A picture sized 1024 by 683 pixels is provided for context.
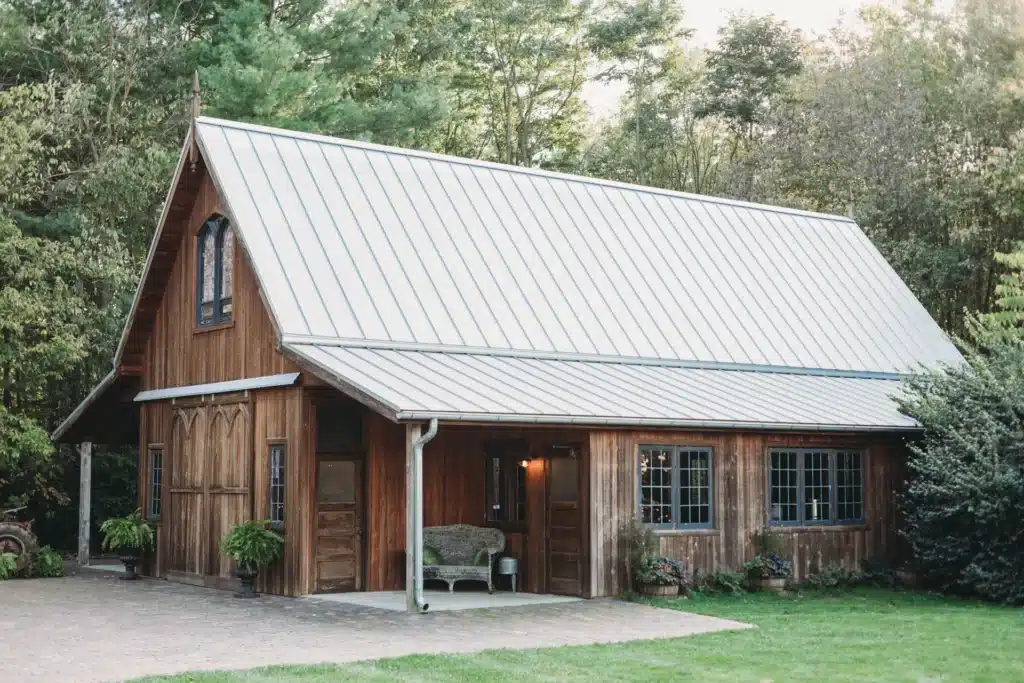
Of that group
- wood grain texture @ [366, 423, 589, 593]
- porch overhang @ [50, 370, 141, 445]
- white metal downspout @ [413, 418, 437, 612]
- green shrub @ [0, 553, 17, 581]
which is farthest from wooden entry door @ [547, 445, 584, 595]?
green shrub @ [0, 553, 17, 581]

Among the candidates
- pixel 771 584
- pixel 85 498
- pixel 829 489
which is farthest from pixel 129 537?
pixel 829 489

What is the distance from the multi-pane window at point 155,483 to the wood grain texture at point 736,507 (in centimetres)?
811

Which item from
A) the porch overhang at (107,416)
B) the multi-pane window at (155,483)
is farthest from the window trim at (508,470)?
the porch overhang at (107,416)

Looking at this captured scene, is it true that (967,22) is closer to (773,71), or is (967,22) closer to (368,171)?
(773,71)

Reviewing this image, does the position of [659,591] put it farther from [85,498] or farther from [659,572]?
[85,498]

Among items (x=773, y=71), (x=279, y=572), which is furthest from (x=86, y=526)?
(x=773, y=71)

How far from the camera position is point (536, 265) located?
2153 cm

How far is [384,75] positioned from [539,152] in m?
8.81

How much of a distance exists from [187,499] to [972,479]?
446 inches

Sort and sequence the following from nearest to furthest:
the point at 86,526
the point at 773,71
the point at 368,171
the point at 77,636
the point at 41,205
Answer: the point at 77,636, the point at 368,171, the point at 86,526, the point at 41,205, the point at 773,71

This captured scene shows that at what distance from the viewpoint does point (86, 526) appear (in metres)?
24.5

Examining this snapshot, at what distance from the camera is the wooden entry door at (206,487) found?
1938 centimetres

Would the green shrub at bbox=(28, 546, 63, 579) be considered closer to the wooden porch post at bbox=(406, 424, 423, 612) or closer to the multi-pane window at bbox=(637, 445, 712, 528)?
the wooden porch post at bbox=(406, 424, 423, 612)

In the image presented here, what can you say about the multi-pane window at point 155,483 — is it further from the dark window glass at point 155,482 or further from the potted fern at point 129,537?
the potted fern at point 129,537
